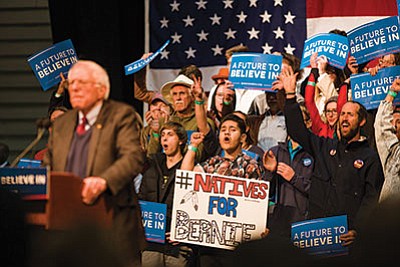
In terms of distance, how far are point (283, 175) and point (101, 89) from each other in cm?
392

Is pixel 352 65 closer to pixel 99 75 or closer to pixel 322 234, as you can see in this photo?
pixel 322 234

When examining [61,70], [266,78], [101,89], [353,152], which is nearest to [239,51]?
[266,78]

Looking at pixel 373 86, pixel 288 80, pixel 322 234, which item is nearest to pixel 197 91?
pixel 288 80

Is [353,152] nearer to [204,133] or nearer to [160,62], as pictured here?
[204,133]

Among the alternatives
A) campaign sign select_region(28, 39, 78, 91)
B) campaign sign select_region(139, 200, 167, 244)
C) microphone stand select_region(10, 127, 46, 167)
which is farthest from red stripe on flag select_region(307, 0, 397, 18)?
microphone stand select_region(10, 127, 46, 167)

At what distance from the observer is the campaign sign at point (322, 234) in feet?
25.3

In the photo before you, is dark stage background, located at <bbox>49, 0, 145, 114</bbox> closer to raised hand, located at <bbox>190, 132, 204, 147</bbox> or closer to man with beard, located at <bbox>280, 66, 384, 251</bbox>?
raised hand, located at <bbox>190, 132, 204, 147</bbox>

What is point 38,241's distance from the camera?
3951mm

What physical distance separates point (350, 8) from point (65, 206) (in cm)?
491

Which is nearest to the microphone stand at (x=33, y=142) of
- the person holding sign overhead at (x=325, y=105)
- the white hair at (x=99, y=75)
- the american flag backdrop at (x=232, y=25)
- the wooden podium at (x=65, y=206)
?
the wooden podium at (x=65, y=206)

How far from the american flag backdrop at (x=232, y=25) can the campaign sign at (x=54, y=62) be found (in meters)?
3.63

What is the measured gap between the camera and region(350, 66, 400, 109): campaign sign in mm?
7961

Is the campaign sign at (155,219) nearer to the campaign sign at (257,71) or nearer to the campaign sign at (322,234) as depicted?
the campaign sign at (322,234)

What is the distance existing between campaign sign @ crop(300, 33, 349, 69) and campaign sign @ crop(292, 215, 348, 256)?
1.12 metres
